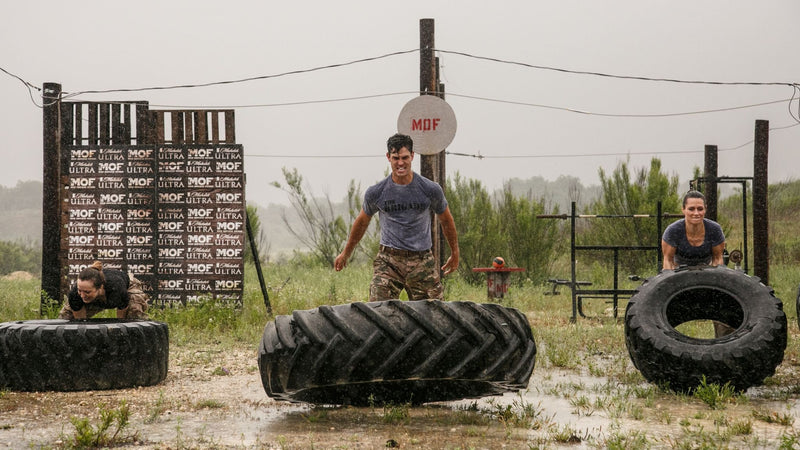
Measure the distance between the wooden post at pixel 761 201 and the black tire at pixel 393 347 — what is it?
42.0 feet

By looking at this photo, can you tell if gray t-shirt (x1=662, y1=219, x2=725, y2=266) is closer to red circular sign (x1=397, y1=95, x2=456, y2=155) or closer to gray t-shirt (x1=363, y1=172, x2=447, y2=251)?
gray t-shirt (x1=363, y1=172, x2=447, y2=251)

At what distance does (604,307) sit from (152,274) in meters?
8.78

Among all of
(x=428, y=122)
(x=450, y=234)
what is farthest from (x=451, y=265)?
(x=428, y=122)

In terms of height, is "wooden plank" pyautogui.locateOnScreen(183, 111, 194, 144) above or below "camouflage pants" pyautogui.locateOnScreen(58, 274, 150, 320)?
above

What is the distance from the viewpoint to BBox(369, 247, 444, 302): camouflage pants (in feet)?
22.1

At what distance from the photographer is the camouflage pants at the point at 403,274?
22.1 feet

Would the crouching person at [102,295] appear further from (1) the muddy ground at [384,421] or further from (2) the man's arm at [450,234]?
(2) the man's arm at [450,234]

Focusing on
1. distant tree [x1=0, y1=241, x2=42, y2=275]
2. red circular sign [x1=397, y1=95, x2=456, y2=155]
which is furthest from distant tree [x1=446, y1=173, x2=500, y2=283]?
distant tree [x1=0, y1=241, x2=42, y2=275]

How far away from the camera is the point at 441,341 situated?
5.44 m

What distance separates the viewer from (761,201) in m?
17.2

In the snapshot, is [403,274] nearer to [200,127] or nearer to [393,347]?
[393,347]

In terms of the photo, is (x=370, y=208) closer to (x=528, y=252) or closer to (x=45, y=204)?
(x=45, y=204)

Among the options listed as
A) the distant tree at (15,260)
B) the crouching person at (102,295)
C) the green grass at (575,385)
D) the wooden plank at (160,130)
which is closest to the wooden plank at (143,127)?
the wooden plank at (160,130)

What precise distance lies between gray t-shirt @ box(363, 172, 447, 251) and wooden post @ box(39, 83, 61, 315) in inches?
342
